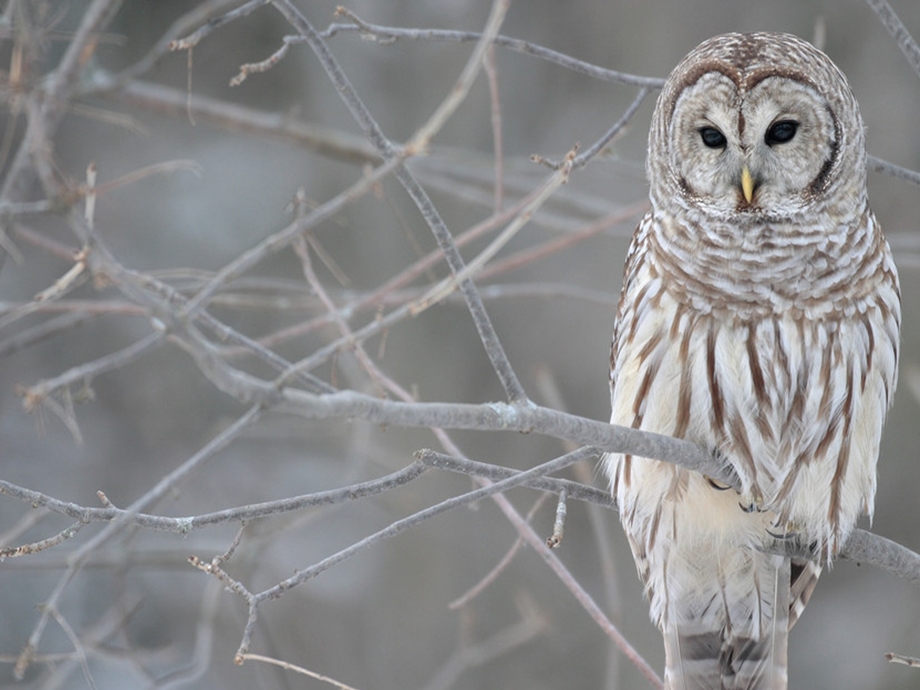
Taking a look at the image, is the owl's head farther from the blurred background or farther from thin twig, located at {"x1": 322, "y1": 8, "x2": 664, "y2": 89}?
the blurred background

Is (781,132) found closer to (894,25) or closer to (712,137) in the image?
(712,137)

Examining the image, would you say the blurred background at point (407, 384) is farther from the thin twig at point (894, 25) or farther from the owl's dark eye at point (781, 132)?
the thin twig at point (894, 25)

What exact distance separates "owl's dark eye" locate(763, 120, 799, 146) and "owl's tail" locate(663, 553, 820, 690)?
1459 mm

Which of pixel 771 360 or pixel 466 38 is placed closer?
pixel 466 38

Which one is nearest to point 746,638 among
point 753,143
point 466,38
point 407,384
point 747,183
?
point 747,183

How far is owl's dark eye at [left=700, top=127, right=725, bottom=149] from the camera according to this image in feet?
11.8

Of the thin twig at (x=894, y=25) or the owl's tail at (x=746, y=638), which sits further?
the owl's tail at (x=746, y=638)

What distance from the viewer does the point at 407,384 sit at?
706cm

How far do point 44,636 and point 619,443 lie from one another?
5.91 m

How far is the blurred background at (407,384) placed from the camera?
6.53 meters

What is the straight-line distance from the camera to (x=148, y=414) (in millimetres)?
7785

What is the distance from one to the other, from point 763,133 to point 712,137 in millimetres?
173

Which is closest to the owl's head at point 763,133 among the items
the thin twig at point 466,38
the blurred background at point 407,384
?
the thin twig at point 466,38

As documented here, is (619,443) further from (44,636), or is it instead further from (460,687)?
(44,636)
